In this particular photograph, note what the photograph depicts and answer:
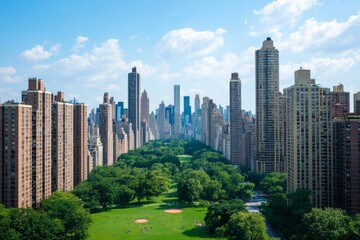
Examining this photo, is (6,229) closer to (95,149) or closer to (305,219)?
(305,219)

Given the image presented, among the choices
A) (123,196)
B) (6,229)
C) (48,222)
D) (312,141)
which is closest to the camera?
(6,229)

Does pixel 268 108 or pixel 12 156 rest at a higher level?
pixel 268 108

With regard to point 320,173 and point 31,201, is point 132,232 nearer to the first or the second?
point 31,201

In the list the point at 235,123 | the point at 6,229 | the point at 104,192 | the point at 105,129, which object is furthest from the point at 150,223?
the point at 235,123

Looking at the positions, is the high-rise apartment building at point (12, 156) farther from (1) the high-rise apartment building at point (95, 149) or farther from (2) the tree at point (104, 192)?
(1) the high-rise apartment building at point (95, 149)

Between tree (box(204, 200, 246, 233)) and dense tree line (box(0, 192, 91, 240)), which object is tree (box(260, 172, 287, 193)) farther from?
dense tree line (box(0, 192, 91, 240))
